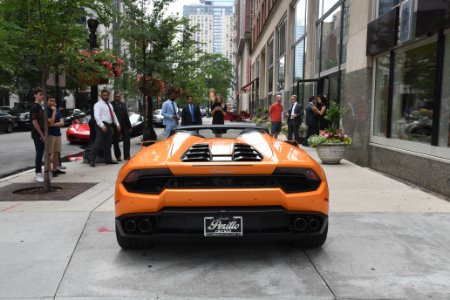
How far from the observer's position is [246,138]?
459cm

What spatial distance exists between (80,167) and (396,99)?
7343mm

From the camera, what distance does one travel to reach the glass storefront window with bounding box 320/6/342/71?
1345cm

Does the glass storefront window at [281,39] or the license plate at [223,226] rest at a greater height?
the glass storefront window at [281,39]

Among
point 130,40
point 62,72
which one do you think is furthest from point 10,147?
point 62,72

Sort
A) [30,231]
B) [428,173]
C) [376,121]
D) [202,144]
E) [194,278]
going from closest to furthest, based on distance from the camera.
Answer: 1. [194,278]
2. [202,144]
3. [30,231]
4. [428,173]
5. [376,121]

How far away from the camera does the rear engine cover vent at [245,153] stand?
3.79 m

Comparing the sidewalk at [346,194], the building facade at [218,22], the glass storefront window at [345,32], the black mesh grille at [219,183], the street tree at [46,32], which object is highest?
the building facade at [218,22]

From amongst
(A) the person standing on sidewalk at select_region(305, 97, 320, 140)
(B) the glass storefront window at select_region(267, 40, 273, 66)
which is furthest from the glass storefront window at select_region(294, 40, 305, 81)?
(B) the glass storefront window at select_region(267, 40, 273, 66)

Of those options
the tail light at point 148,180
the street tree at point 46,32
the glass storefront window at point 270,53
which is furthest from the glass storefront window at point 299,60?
the tail light at point 148,180

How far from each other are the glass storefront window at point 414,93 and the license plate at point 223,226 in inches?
212

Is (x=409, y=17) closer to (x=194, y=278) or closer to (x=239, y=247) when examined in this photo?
(x=239, y=247)

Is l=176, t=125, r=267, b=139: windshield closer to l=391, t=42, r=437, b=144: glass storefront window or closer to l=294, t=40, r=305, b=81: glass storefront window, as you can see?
l=391, t=42, r=437, b=144: glass storefront window

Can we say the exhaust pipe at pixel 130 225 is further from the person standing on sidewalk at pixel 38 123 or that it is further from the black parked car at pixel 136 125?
the black parked car at pixel 136 125

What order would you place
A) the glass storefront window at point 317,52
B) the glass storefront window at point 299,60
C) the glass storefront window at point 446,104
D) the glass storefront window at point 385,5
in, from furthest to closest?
the glass storefront window at point 299,60
the glass storefront window at point 317,52
the glass storefront window at point 385,5
the glass storefront window at point 446,104
